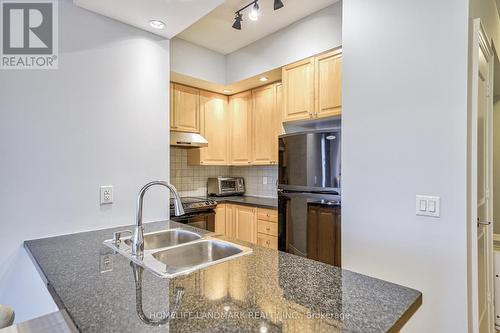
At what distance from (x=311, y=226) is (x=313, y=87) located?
128 centimetres

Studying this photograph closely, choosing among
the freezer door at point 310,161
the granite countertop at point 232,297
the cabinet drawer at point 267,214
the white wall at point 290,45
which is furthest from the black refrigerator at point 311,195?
the granite countertop at point 232,297

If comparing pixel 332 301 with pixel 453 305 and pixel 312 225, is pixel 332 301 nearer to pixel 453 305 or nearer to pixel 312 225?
pixel 453 305

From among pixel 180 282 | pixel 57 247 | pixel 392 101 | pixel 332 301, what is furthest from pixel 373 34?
pixel 57 247

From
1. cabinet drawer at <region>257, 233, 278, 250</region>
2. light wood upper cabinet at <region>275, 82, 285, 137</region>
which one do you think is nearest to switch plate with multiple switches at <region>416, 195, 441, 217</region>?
cabinet drawer at <region>257, 233, 278, 250</region>

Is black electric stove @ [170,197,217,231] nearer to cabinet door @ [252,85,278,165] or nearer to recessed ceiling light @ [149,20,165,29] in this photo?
cabinet door @ [252,85,278,165]

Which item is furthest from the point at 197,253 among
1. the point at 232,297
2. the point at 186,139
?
the point at 186,139

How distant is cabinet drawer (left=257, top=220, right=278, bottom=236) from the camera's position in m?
2.88

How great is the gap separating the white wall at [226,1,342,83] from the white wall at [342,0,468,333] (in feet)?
1.85

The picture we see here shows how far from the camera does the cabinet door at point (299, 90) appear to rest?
2549 millimetres

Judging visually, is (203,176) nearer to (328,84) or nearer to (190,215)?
(190,215)

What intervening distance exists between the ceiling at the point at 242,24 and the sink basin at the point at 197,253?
1.94 m

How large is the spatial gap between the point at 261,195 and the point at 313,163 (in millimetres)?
1568

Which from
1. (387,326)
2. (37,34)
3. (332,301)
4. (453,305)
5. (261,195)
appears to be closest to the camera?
(387,326)

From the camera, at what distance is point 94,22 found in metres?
1.76
